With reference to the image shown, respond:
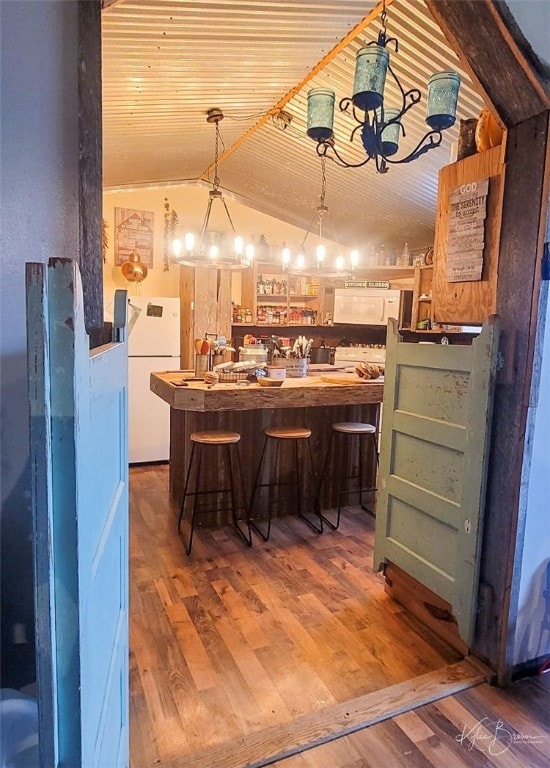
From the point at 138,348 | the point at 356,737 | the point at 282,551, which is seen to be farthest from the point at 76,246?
the point at 138,348

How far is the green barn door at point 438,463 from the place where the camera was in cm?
194

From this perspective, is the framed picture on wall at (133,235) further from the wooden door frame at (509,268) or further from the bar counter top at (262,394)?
the wooden door frame at (509,268)

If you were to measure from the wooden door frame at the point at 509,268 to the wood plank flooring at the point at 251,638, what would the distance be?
46 cm

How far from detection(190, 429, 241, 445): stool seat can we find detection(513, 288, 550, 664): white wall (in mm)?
1737

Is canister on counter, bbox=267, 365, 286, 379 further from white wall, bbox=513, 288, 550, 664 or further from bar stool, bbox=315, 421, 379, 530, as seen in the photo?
white wall, bbox=513, 288, 550, 664

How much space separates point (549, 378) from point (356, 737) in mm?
1494

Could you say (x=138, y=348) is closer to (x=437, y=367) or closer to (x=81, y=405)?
(x=437, y=367)

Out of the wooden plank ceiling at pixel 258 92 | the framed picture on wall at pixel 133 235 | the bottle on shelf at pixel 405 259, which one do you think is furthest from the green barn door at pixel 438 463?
the framed picture on wall at pixel 133 235

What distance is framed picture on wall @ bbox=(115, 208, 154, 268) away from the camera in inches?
215

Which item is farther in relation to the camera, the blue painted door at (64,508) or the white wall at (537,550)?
the white wall at (537,550)

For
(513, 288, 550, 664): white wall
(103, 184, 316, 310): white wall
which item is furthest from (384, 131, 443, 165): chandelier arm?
(103, 184, 316, 310): white wall

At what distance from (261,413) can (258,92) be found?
7.86 ft

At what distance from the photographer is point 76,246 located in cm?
134

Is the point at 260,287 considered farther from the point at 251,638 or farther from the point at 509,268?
the point at 251,638
